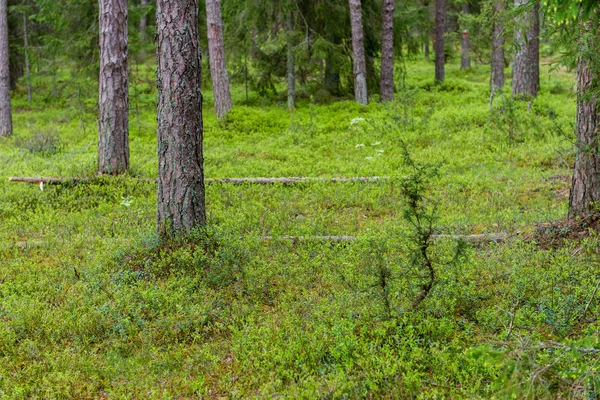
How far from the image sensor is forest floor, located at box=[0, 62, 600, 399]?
15.2 feet

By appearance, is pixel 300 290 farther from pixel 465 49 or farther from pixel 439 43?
pixel 465 49

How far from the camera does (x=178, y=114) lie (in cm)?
718

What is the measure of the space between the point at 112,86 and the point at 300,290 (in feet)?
23.0

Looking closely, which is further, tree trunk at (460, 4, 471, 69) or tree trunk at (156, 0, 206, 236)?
tree trunk at (460, 4, 471, 69)

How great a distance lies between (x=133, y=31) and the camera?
64.6 feet

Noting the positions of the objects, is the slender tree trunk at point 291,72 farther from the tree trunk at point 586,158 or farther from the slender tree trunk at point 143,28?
the tree trunk at point 586,158

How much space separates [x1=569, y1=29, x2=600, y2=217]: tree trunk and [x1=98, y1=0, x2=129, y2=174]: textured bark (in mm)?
8234

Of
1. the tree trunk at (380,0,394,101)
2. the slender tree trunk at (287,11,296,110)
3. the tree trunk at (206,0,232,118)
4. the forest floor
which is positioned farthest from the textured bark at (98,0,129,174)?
the tree trunk at (380,0,394,101)

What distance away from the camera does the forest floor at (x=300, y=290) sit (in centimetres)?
464

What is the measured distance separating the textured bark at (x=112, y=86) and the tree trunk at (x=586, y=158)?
8.23 metres

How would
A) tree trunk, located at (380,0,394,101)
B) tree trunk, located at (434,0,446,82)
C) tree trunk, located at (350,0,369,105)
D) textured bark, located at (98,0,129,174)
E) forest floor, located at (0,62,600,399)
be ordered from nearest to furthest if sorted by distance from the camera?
forest floor, located at (0,62,600,399) → textured bark, located at (98,0,129,174) → tree trunk, located at (350,0,369,105) → tree trunk, located at (380,0,394,101) → tree trunk, located at (434,0,446,82)

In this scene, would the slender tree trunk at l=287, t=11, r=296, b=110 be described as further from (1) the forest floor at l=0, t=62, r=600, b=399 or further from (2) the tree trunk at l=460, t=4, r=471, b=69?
(2) the tree trunk at l=460, t=4, r=471, b=69

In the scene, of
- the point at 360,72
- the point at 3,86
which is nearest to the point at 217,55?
the point at 360,72

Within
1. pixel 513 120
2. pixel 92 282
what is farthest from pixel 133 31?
pixel 92 282
